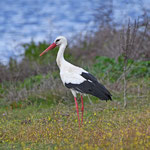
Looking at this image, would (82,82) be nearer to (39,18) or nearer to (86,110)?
(86,110)

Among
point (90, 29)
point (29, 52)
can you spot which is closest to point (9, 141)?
point (29, 52)

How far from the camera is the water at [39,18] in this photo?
57.8ft

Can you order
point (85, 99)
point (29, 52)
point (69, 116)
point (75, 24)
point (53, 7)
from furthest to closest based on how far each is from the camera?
point (53, 7)
point (75, 24)
point (29, 52)
point (85, 99)
point (69, 116)

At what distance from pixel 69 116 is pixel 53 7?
64.8 feet

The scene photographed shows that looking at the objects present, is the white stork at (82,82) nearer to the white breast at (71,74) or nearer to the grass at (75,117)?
the white breast at (71,74)

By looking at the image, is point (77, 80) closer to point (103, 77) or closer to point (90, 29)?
point (103, 77)

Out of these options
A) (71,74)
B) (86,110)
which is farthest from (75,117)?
(71,74)

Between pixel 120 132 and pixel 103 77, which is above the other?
pixel 120 132

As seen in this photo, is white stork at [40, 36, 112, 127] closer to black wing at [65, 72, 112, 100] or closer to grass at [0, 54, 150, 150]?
black wing at [65, 72, 112, 100]

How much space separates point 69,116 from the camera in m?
6.54

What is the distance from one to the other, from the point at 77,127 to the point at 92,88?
68 cm

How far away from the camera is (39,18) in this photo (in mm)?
22797

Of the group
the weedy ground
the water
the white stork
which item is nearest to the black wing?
the white stork

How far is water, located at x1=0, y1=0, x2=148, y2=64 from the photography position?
1762cm
